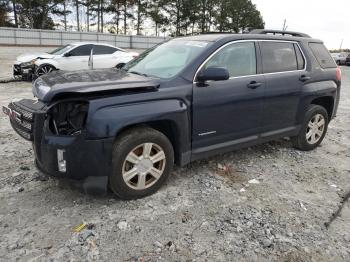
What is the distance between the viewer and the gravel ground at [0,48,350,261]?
304cm

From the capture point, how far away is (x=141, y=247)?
3068 mm

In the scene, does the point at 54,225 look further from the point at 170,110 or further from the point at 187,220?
the point at 170,110

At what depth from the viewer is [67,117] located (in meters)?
3.59

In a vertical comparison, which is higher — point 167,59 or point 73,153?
point 167,59

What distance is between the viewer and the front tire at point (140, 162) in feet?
11.7

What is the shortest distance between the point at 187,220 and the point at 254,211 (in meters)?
0.75

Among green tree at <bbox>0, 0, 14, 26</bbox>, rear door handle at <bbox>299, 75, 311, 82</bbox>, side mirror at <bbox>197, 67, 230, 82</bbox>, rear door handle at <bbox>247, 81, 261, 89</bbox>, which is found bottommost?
rear door handle at <bbox>247, 81, 261, 89</bbox>

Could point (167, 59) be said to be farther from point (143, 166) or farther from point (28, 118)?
point (28, 118)

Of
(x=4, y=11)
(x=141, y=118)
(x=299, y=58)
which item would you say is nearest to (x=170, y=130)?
(x=141, y=118)

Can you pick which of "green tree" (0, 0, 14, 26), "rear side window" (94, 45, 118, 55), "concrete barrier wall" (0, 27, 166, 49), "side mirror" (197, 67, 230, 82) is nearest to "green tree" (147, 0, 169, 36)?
"concrete barrier wall" (0, 27, 166, 49)

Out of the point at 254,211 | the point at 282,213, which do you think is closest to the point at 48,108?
the point at 254,211

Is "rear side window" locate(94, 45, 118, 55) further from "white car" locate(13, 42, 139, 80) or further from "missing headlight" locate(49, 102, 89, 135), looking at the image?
"missing headlight" locate(49, 102, 89, 135)

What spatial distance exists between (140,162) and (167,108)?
2.11 feet

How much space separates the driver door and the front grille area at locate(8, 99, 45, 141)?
65.9 inches
